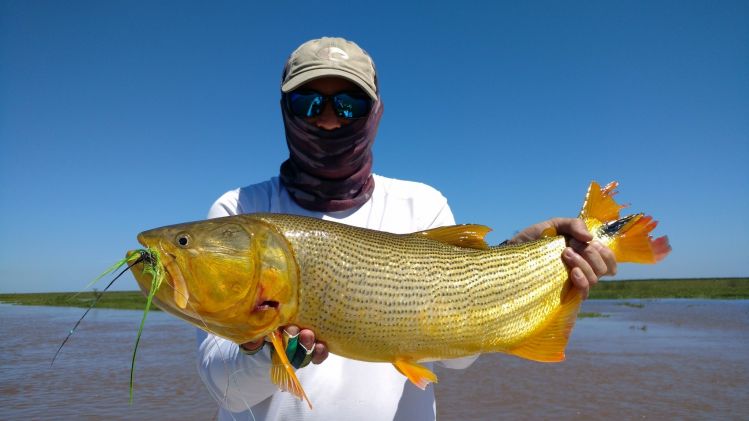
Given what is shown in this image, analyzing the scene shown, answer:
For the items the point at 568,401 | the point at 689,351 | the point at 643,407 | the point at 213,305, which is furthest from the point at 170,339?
the point at 213,305

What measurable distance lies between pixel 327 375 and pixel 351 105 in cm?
192

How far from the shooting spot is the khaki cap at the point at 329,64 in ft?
11.1

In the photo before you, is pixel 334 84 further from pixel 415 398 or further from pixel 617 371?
pixel 617 371

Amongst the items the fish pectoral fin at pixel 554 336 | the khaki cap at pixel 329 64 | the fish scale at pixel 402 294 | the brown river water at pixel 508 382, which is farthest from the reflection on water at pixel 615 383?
the khaki cap at pixel 329 64

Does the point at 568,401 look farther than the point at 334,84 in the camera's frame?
Yes

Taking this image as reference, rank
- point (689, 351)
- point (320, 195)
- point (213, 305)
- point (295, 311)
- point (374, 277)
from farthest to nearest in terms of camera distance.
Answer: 1. point (689, 351)
2. point (320, 195)
3. point (374, 277)
4. point (295, 311)
5. point (213, 305)

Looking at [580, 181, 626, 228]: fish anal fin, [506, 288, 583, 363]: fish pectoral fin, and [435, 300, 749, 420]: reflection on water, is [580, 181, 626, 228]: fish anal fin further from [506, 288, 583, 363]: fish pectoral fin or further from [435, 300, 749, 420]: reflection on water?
[435, 300, 749, 420]: reflection on water

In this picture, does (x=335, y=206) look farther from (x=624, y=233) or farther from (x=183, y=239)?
(x=624, y=233)

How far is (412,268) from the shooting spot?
279cm

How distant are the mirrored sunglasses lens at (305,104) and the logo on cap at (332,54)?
30 centimetres

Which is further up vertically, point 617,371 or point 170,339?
point 617,371

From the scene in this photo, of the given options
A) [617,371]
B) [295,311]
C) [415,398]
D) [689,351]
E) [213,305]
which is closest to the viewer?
[213,305]

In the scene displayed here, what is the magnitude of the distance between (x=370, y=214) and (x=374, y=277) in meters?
1.08

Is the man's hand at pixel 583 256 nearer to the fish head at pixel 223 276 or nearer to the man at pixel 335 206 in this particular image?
the man at pixel 335 206
